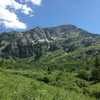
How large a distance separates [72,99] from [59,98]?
2.65ft

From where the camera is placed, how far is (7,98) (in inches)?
342

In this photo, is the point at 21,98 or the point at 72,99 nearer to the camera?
the point at 21,98

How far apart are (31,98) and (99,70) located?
287ft

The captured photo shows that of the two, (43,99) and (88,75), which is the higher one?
(43,99)

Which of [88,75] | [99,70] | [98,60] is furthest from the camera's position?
[88,75]

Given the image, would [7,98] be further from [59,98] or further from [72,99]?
[72,99]

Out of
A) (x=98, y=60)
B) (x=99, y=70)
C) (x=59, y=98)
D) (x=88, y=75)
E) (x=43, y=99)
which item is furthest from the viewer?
(x=88, y=75)

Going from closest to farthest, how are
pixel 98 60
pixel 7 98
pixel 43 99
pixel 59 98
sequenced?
pixel 7 98 < pixel 43 99 < pixel 59 98 < pixel 98 60

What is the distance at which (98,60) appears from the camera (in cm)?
8812

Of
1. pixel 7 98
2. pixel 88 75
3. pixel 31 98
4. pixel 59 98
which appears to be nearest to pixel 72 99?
pixel 59 98

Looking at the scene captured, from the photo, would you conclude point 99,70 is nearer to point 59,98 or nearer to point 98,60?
point 98,60

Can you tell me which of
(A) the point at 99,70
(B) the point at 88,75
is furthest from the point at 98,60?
(B) the point at 88,75

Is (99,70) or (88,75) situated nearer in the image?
(99,70)

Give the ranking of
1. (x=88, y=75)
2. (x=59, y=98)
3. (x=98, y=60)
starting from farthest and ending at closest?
(x=88, y=75) → (x=98, y=60) → (x=59, y=98)
